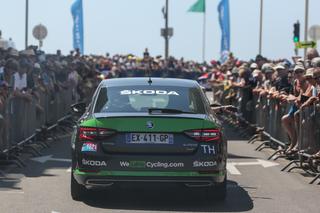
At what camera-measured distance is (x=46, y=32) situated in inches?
1492

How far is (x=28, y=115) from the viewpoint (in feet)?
56.2

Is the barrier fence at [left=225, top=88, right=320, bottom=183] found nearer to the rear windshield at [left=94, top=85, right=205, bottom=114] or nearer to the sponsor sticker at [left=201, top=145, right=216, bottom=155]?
the rear windshield at [left=94, top=85, right=205, bottom=114]

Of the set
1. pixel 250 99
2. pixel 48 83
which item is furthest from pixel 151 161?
pixel 250 99

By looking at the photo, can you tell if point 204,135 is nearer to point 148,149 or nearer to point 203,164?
point 203,164

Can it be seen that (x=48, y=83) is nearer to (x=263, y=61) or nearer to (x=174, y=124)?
(x=263, y=61)

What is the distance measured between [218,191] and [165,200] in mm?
682

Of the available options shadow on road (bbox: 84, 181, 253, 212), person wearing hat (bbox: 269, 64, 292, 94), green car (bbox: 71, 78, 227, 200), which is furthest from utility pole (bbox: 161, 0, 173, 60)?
green car (bbox: 71, 78, 227, 200)

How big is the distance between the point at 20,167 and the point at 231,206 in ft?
16.4

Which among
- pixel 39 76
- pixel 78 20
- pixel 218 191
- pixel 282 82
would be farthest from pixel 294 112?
pixel 78 20

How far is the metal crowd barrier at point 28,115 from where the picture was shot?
14.8m

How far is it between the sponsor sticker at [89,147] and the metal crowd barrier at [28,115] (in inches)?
170

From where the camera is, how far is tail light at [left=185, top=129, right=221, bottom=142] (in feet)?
33.8

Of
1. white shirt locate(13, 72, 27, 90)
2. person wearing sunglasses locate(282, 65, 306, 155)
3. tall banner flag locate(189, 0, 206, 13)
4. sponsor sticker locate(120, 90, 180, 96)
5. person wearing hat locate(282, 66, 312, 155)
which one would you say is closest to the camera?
sponsor sticker locate(120, 90, 180, 96)

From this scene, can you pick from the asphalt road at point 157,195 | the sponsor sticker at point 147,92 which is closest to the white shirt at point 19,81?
the asphalt road at point 157,195
